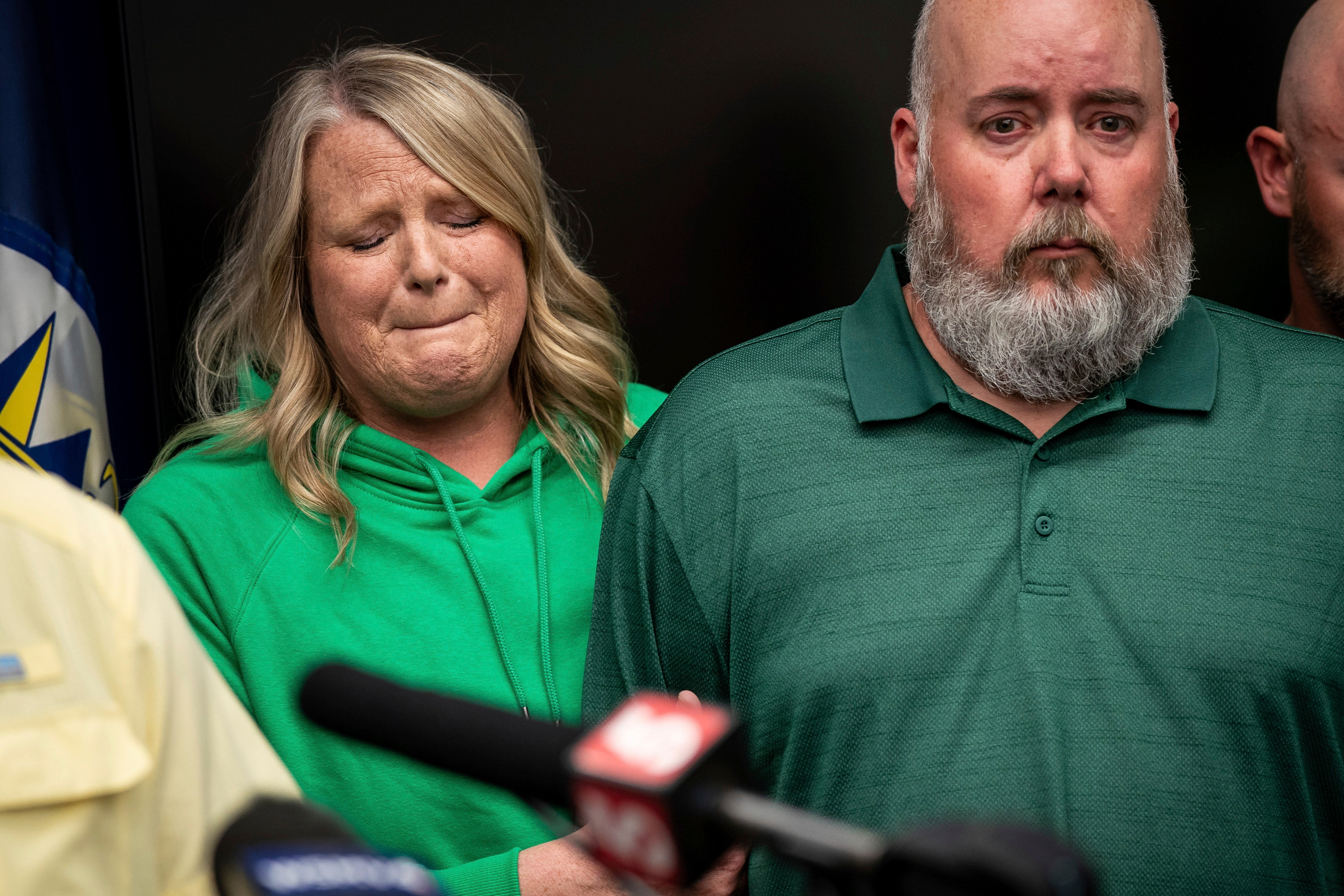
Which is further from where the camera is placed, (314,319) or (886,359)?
(314,319)

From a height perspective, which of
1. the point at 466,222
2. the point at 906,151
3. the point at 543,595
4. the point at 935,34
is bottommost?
the point at 543,595

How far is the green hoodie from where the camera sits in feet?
5.43

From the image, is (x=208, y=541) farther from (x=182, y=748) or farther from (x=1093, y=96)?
(x=1093, y=96)

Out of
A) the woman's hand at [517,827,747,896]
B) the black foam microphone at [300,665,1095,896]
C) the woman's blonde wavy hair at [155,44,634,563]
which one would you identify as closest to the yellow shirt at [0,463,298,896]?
the black foam microphone at [300,665,1095,896]

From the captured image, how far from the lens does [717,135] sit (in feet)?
7.85

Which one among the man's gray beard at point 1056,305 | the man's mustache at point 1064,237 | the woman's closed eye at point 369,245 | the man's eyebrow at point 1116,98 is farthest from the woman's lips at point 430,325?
the man's eyebrow at point 1116,98

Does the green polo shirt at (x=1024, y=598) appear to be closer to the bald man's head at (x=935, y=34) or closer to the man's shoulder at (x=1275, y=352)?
the man's shoulder at (x=1275, y=352)

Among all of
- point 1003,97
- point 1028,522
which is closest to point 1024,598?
point 1028,522

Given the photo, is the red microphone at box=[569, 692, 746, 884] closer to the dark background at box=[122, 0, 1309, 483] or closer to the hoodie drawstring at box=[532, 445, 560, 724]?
the hoodie drawstring at box=[532, 445, 560, 724]

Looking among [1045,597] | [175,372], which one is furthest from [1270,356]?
[175,372]

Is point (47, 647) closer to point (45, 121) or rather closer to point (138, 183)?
point (45, 121)

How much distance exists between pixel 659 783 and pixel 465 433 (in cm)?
143

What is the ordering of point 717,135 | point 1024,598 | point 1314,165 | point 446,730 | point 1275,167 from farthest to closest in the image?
1. point 717,135
2. point 1275,167
3. point 1314,165
4. point 1024,598
5. point 446,730

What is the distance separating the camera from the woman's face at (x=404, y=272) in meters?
1.72
